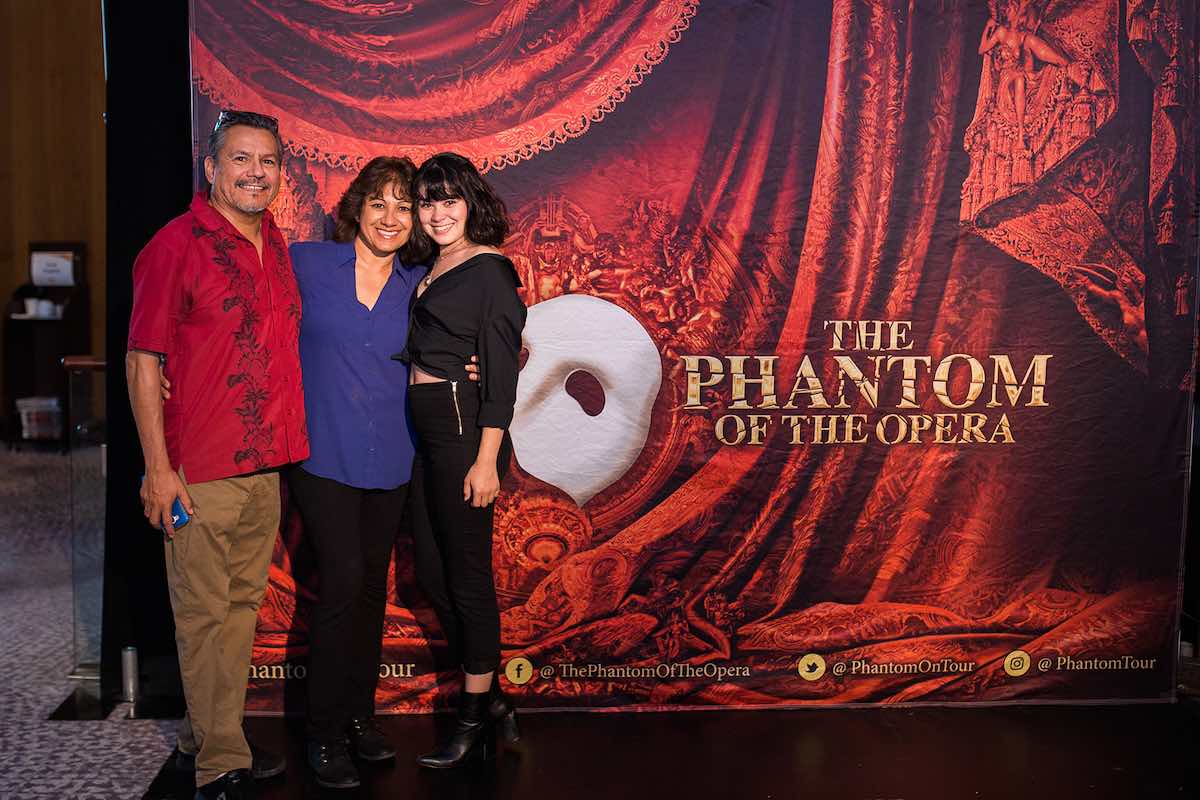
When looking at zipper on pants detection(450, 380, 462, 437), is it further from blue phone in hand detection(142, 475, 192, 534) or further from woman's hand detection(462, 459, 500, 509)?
blue phone in hand detection(142, 475, 192, 534)

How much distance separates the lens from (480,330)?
2.62 metres

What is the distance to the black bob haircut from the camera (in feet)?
8.68

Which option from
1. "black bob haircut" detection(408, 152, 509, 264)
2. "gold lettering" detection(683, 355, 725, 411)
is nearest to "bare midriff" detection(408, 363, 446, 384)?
"black bob haircut" detection(408, 152, 509, 264)

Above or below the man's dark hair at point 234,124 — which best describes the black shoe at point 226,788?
below

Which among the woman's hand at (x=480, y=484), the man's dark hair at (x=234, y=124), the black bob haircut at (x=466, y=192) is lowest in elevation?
the woman's hand at (x=480, y=484)

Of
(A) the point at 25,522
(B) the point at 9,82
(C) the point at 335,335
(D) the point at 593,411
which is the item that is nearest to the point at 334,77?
(C) the point at 335,335

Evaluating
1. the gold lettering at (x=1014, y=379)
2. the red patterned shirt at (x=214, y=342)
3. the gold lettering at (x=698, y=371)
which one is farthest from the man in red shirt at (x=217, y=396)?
the gold lettering at (x=1014, y=379)

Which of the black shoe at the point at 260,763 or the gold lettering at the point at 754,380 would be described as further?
the gold lettering at the point at 754,380

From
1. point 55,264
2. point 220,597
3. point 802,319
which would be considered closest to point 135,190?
point 220,597

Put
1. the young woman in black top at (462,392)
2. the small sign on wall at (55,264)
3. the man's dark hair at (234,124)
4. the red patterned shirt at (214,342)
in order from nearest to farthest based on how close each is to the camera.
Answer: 1. the red patterned shirt at (214,342)
2. the man's dark hair at (234,124)
3. the young woman in black top at (462,392)
4. the small sign on wall at (55,264)

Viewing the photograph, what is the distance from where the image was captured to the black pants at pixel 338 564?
2.64m

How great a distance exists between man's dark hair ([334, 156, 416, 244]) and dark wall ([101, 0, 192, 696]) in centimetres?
72

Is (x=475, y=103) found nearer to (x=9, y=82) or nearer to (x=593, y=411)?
(x=593, y=411)

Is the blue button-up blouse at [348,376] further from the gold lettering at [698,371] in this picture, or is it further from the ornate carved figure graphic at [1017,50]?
the ornate carved figure graphic at [1017,50]
